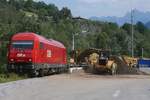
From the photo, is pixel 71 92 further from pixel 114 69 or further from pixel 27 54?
pixel 114 69

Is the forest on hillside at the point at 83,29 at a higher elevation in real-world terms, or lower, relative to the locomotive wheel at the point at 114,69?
higher

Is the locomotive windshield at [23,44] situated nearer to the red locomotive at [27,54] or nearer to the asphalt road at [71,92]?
the red locomotive at [27,54]

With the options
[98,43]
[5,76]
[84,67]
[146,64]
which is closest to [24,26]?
[84,67]

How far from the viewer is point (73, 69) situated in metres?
62.5

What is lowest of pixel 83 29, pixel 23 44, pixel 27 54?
pixel 27 54

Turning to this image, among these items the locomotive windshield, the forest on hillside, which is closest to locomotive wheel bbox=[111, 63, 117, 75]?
the locomotive windshield

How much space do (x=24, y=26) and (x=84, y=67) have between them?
936 cm

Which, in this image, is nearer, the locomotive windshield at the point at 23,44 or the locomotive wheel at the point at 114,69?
the locomotive windshield at the point at 23,44

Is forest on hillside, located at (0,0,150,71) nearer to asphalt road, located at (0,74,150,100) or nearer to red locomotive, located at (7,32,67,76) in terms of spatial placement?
red locomotive, located at (7,32,67,76)

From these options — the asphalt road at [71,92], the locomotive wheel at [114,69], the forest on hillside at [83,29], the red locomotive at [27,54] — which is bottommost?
the asphalt road at [71,92]

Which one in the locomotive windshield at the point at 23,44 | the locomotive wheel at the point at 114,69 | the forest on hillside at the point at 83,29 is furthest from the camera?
the forest on hillside at the point at 83,29

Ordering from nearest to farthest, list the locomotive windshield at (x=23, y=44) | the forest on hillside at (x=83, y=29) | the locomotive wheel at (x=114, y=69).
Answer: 1. the locomotive windshield at (x=23, y=44)
2. the locomotive wheel at (x=114, y=69)
3. the forest on hillside at (x=83, y=29)

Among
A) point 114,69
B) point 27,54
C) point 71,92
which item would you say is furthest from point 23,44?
point 71,92

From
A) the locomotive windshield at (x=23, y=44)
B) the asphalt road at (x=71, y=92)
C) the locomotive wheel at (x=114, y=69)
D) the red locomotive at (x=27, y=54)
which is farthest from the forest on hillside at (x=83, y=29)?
the asphalt road at (x=71, y=92)
